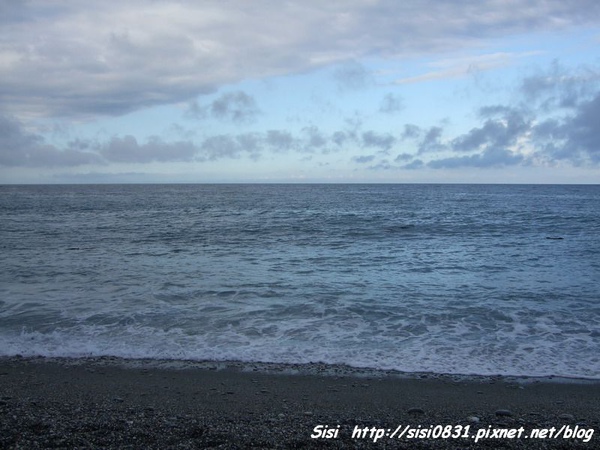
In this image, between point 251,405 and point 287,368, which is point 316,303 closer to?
point 287,368

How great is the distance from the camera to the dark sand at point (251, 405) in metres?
5.55

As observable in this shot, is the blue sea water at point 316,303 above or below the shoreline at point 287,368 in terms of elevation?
above

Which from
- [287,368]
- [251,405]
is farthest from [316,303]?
[251,405]

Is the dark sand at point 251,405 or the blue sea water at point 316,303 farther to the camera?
the blue sea water at point 316,303

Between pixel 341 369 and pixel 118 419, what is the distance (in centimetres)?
400

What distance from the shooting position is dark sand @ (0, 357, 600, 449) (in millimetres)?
5551

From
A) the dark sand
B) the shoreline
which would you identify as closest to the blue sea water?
the shoreline

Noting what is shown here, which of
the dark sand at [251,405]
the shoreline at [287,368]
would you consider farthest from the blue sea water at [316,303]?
the dark sand at [251,405]

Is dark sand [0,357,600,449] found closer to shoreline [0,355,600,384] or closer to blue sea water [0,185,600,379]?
shoreline [0,355,600,384]

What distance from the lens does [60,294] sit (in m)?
14.0

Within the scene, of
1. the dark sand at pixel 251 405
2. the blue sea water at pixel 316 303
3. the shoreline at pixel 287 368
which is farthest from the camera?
the blue sea water at pixel 316 303

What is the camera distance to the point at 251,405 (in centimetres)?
686

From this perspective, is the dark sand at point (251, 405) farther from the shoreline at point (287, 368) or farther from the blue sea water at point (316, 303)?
the blue sea water at point (316, 303)

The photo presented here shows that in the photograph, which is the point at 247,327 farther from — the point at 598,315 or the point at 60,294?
the point at 598,315
